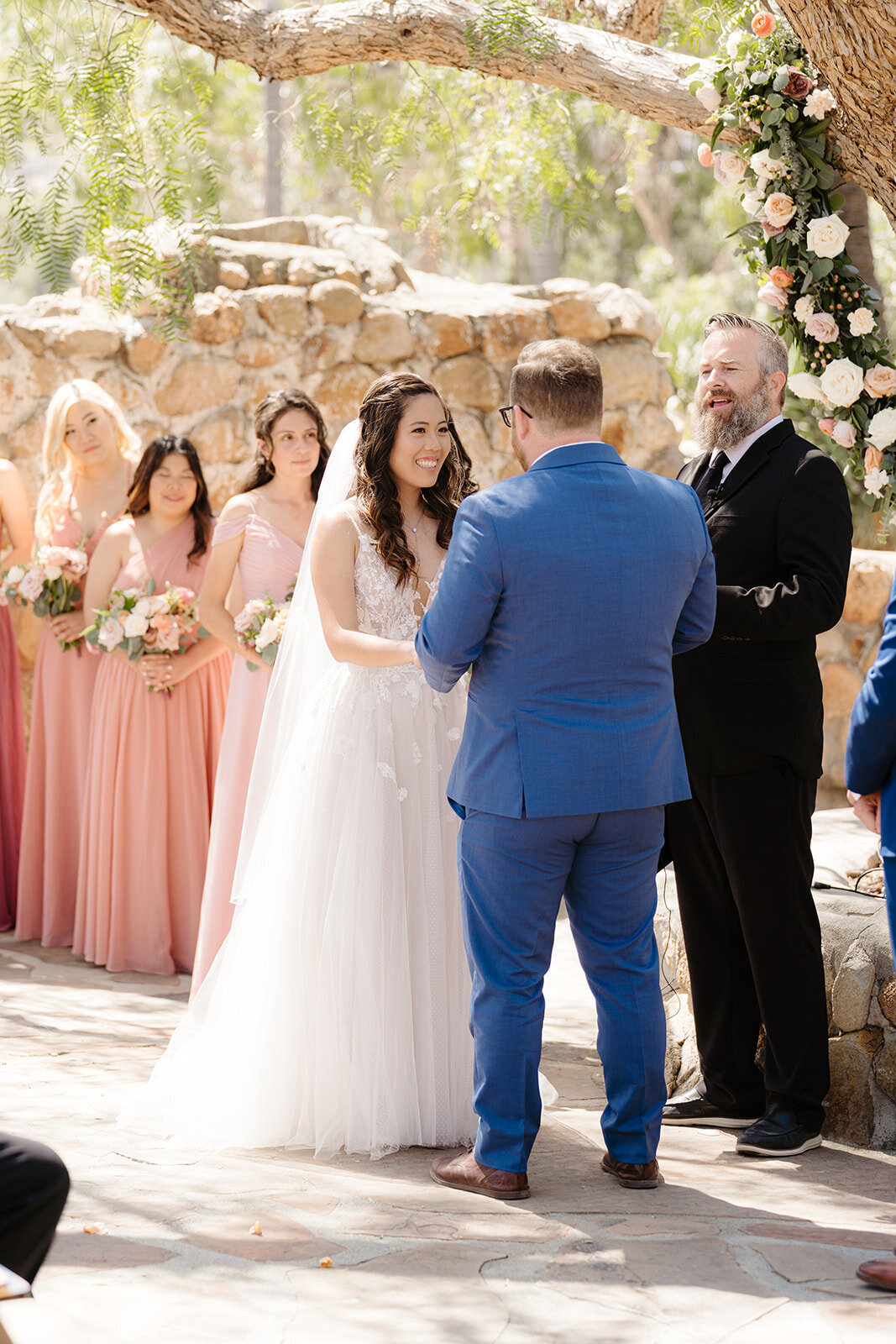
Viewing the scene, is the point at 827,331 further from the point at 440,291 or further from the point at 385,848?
the point at 440,291

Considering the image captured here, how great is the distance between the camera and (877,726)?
2.67 metres

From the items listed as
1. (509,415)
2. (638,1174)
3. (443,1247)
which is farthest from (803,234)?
(443,1247)

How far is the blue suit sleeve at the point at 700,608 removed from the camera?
10.9 ft

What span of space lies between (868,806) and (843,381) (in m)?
2.00

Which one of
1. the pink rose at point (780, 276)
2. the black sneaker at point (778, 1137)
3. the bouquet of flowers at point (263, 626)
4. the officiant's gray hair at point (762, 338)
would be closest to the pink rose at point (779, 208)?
the pink rose at point (780, 276)

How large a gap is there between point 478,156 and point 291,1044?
16.6ft

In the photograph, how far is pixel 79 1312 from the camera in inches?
95.0

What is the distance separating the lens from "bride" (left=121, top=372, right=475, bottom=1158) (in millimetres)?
3633

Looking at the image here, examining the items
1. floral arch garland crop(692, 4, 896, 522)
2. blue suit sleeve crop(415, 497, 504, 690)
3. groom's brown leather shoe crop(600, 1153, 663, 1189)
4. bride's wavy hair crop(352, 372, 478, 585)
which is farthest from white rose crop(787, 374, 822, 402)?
groom's brown leather shoe crop(600, 1153, 663, 1189)

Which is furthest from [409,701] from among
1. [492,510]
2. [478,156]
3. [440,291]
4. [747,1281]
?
[440,291]

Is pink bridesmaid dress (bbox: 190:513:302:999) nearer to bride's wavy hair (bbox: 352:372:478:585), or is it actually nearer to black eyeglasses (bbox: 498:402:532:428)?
bride's wavy hair (bbox: 352:372:478:585)

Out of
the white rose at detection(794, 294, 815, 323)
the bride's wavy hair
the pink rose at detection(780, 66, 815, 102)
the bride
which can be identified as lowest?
the bride

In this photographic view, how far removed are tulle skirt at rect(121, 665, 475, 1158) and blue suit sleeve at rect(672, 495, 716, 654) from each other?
2.55 ft

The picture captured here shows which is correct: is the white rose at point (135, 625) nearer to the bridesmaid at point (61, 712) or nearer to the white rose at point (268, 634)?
the bridesmaid at point (61, 712)
